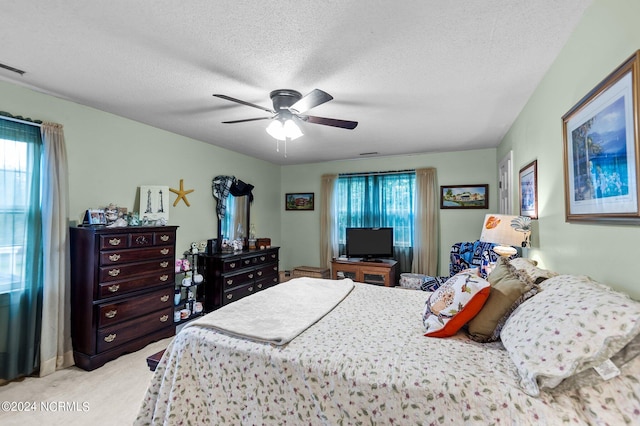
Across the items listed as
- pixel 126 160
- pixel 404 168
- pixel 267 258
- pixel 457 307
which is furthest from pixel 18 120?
pixel 404 168

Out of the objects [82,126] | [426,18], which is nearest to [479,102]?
[426,18]

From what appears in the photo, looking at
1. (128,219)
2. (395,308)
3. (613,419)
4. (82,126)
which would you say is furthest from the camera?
(128,219)

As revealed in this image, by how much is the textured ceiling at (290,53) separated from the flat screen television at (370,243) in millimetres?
2450

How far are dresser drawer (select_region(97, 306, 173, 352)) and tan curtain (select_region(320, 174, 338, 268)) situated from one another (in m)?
3.06

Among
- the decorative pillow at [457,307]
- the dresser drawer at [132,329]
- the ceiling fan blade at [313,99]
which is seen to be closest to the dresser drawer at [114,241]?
the dresser drawer at [132,329]

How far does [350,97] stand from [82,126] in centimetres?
273

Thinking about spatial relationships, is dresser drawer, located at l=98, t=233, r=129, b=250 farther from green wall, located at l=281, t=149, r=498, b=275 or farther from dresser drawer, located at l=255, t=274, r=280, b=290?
green wall, located at l=281, t=149, r=498, b=275

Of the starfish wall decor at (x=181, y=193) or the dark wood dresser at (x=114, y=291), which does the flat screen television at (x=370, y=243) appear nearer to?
the starfish wall decor at (x=181, y=193)

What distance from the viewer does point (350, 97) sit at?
2.69 metres

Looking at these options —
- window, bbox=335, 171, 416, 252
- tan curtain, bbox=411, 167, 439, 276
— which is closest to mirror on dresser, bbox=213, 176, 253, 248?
window, bbox=335, 171, 416, 252

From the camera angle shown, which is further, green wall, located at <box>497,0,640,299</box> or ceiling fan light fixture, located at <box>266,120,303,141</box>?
ceiling fan light fixture, located at <box>266,120,303,141</box>

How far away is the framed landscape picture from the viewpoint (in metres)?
1.15

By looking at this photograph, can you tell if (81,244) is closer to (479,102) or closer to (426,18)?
(426,18)

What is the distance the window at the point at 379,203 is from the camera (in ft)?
17.1
